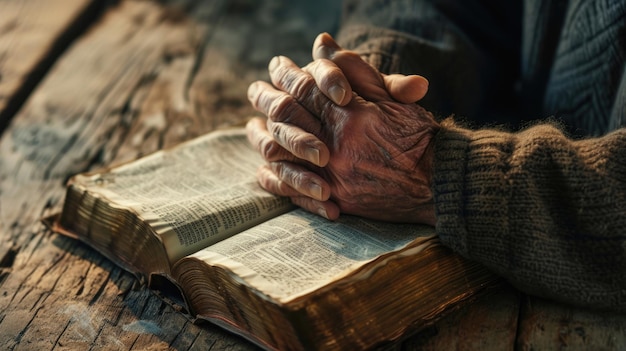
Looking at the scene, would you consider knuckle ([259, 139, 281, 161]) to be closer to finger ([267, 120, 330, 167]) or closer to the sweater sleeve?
finger ([267, 120, 330, 167])

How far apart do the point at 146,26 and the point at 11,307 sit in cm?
131

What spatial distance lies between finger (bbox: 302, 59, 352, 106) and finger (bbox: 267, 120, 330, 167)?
0.22 feet

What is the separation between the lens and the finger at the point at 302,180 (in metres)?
1.10

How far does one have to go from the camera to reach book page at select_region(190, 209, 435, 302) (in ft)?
3.00

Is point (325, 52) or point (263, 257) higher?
point (325, 52)

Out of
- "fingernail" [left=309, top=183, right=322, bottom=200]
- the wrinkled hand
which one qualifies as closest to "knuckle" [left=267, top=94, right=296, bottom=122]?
the wrinkled hand

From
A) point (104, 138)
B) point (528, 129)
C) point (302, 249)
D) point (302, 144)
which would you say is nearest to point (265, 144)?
point (302, 144)

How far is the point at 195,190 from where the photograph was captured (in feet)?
3.94

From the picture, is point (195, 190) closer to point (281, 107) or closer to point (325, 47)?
point (281, 107)

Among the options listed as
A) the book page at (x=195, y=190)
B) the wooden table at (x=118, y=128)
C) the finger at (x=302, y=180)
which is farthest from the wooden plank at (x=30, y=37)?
the finger at (x=302, y=180)

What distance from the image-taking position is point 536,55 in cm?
Answer: 154

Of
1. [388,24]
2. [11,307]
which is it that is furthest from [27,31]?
[11,307]

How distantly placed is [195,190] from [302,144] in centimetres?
22

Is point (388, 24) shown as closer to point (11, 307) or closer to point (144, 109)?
point (144, 109)
